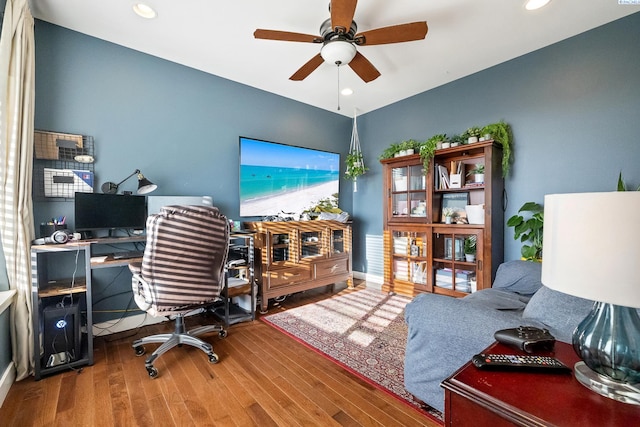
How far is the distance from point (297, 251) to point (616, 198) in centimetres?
283

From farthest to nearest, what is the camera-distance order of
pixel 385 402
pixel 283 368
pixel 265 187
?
pixel 265 187, pixel 283 368, pixel 385 402

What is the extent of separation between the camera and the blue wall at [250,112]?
2.27 meters

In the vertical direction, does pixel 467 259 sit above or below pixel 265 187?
below

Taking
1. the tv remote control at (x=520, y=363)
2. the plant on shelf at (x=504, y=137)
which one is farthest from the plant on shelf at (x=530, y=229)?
the tv remote control at (x=520, y=363)

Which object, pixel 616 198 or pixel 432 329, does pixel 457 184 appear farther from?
pixel 616 198

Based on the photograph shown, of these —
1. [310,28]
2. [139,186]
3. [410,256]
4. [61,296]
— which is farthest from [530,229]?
[61,296]

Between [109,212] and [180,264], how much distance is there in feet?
3.40

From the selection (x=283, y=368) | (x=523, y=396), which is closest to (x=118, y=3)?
(x=283, y=368)

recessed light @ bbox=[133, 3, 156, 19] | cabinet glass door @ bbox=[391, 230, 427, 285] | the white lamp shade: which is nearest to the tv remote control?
the white lamp shade

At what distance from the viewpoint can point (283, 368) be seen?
1.89 meters

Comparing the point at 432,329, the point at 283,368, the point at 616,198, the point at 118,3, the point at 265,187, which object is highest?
the point at 118,3

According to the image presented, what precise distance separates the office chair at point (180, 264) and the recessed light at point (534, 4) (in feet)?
9.06

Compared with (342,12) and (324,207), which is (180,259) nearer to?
(342,12)

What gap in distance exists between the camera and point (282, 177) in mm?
3562
